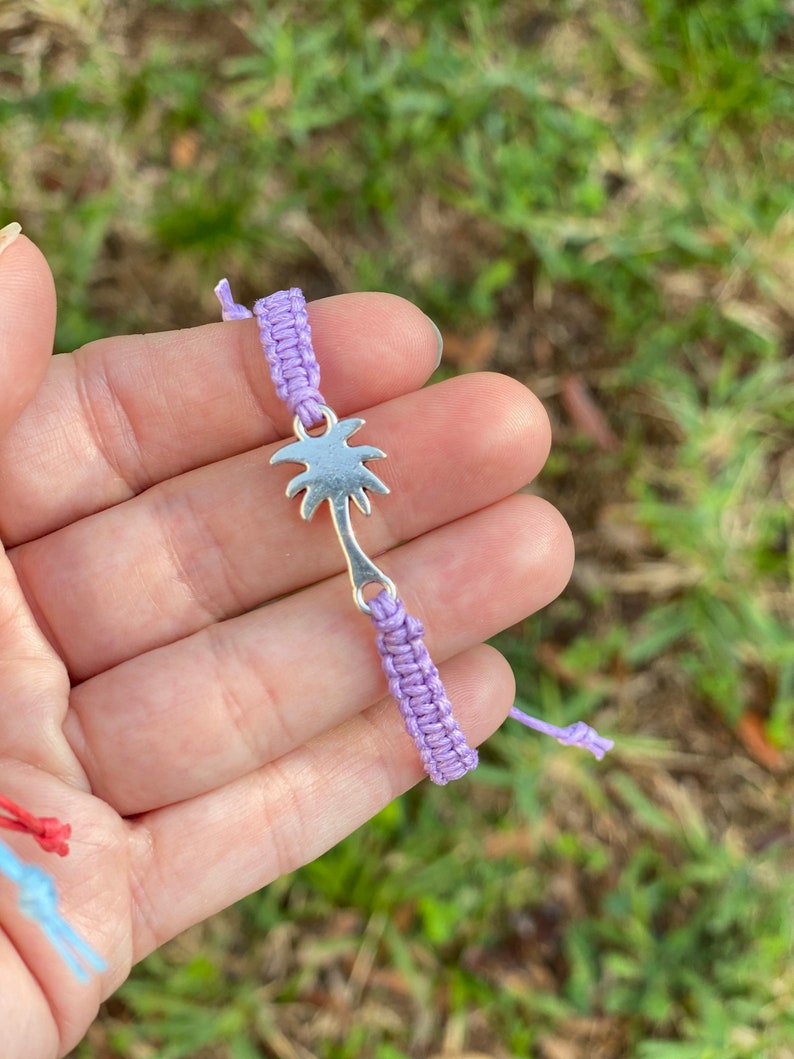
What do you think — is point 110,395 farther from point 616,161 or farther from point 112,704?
point 616,161

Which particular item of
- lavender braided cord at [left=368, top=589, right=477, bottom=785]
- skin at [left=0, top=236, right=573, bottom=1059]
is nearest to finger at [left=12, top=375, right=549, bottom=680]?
skin at [left=0, top=236, right=573, bottom=1059]

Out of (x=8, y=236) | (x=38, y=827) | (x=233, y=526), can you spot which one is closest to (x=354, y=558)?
(x=233, y=526)

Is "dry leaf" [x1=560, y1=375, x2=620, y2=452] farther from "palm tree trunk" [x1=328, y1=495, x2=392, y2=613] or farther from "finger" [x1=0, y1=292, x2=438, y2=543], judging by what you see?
"palm tree trunk" [x1=328, y1=495, x2=392, y2=613]

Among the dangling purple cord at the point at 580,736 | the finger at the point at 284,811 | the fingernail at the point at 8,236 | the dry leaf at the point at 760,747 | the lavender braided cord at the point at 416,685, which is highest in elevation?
the fingernail at the point at 8,236

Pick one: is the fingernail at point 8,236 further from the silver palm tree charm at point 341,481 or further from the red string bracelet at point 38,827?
the red string bracelet at point 38,827

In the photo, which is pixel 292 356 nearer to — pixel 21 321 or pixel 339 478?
pixel 339 478

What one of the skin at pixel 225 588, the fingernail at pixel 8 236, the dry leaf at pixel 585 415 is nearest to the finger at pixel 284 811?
the skin at pixel 225 588
